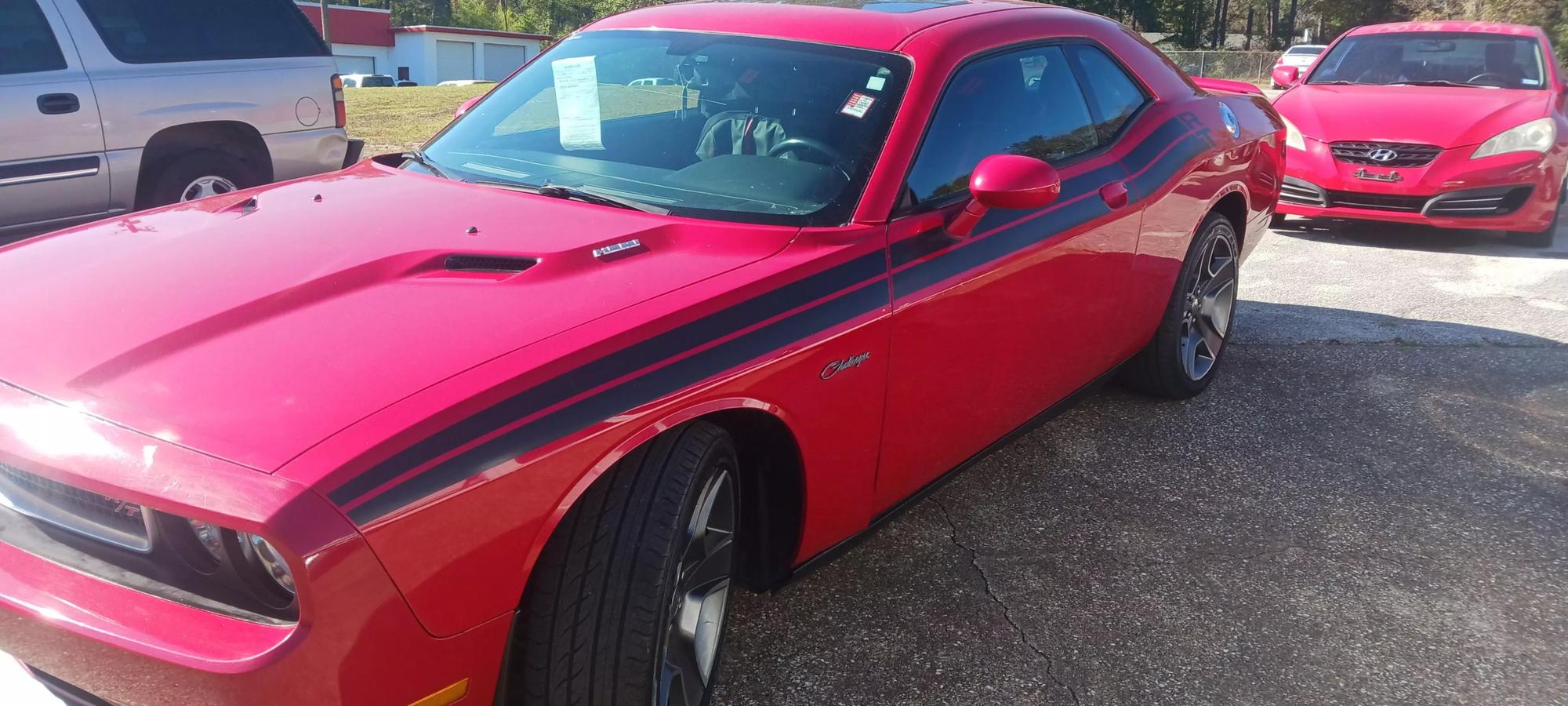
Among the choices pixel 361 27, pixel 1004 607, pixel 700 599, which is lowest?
pixel 1004 607

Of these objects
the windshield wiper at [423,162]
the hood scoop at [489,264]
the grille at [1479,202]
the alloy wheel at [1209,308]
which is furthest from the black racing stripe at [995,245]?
the grille at [1479,202]

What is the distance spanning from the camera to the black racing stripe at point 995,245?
8.68 ft

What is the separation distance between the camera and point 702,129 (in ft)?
9.59

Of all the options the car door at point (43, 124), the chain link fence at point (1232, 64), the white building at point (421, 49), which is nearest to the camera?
the car door at point (43, 124)

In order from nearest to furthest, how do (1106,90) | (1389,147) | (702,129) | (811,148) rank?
(811,148) < (702,129) < (1106,90) < (1389,147)

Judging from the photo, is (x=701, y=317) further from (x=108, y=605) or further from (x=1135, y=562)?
(x=1135, y=562)

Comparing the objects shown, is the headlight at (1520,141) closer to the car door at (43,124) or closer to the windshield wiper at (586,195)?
the windshield wiper at (586,195)

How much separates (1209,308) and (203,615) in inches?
152

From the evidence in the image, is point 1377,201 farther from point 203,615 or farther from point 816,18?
point 203,615

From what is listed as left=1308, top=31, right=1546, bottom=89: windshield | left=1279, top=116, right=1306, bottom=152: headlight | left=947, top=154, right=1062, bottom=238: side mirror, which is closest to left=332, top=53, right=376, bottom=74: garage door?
left=1308, top=31, right=1546, bottom=89: windshield

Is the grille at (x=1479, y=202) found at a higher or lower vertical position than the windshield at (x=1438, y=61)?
lower

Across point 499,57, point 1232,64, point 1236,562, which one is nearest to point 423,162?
point 1236,562

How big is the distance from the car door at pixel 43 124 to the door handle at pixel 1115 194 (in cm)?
505

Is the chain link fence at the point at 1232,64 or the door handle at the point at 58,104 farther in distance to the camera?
the chain link fence at the point at 1232,64
